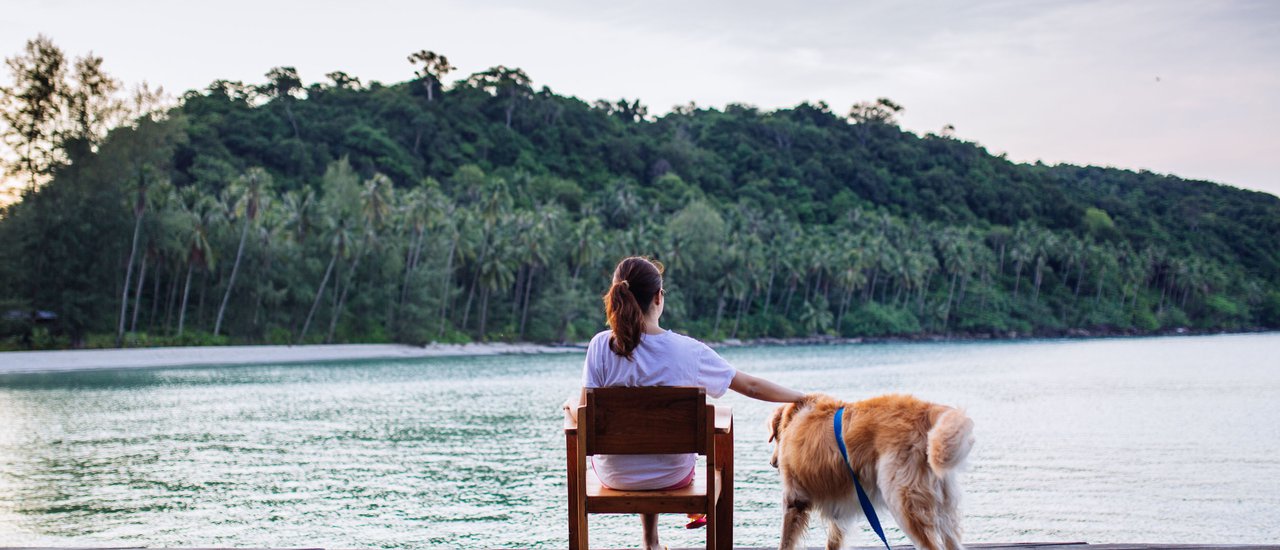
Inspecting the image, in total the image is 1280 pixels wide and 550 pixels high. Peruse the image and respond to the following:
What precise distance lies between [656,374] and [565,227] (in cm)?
6940

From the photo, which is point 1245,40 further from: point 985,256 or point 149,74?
point 985,256

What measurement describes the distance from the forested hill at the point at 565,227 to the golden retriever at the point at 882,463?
47.8 m

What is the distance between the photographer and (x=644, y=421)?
3613 millimetres

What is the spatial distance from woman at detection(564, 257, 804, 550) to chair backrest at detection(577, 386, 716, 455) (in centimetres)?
17

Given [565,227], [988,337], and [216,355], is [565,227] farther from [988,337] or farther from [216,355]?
[988,337]

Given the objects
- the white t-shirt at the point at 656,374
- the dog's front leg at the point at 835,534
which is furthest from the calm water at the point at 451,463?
the white t-shirt at the point at 656,374

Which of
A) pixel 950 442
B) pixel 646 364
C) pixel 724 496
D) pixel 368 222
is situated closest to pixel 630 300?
pixel 646 364

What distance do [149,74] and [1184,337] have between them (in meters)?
99.9

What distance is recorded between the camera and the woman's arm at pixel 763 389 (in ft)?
12.7

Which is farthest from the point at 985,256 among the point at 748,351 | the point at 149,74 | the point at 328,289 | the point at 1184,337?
the point at 149,74

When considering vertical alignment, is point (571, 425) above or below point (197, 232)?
below

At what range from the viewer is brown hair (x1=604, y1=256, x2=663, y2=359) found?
3762 millimetres

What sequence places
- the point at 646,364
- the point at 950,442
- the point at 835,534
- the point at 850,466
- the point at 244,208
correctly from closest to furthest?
the point at 950,442
the point at 850,466
the point at 646,364
the point at 835,534
the point at 244,208

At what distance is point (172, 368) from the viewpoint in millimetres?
44312
